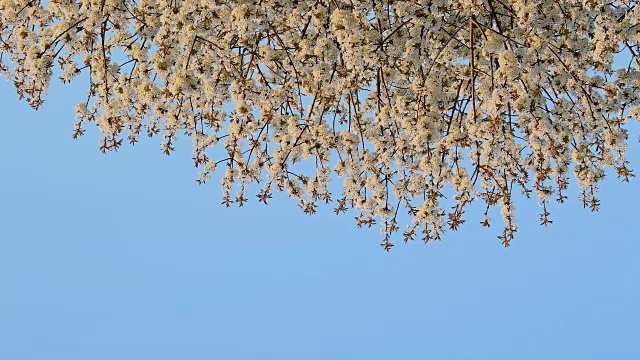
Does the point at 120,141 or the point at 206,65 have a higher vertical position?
the point at 206,65

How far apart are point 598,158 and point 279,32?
11.0 feet

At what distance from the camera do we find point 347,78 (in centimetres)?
715

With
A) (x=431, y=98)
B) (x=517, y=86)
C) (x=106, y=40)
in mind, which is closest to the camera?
(x=517, y=86)

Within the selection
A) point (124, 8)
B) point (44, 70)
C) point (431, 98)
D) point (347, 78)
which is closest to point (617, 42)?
point (431, 98)

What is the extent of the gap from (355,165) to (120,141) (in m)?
2.33

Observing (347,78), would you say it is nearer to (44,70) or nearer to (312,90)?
(312,90)

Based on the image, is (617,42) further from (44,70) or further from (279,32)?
(44,70)

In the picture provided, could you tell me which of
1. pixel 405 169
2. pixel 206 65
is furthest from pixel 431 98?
pixel 206 65

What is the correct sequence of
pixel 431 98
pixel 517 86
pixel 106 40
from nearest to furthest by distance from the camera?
1. pixel 517 86
2. pixel 431 98
3. pixel 106 40

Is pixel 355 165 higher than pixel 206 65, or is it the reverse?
pixel 206 65

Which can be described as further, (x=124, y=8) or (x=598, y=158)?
(x=598, y=158)

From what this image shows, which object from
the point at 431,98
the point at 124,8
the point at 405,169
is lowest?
the point at 405,169

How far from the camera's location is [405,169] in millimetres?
7480

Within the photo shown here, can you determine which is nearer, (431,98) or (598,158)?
(431,98)
